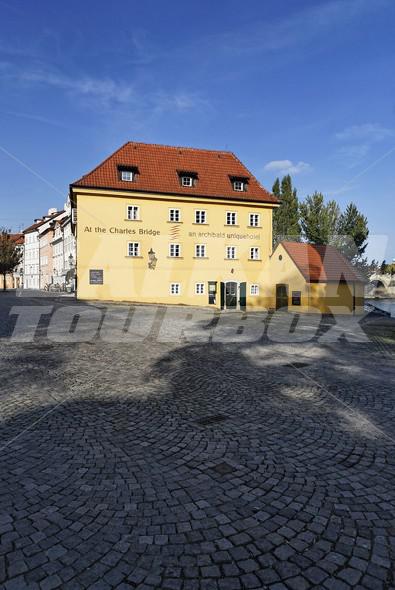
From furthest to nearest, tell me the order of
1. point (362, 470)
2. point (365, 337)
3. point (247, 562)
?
point (365, 337), point (362, 470), point (247, 562)

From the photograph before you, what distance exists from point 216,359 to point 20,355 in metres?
5.45

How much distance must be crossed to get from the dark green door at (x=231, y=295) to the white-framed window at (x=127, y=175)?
462 inches

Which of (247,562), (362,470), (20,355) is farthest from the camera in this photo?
(20,355)

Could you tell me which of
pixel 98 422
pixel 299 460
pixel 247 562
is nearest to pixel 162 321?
pixel 98 422

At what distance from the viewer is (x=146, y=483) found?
4.23m

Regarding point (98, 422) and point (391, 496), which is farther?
point (98, 422)

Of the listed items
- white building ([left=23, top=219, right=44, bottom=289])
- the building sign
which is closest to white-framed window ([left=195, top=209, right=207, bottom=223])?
the building sign

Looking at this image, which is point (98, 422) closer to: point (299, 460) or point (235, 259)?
point (299, 460)

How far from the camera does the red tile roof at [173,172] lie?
1209 inches

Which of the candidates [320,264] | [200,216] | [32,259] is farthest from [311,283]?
[32,259]

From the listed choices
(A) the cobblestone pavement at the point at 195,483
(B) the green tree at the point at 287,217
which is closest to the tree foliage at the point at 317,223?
(B) the green tree at the point at 287,217

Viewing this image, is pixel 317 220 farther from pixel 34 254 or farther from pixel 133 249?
pixel 34 254

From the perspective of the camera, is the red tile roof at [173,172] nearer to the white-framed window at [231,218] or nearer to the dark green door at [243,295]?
the white-framed window at [231,218]

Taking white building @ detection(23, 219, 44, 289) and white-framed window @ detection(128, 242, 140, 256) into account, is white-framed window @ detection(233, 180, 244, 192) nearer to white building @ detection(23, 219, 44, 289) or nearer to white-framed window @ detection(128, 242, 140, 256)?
white-framed window @ detection(128, 242, 140, 256)
